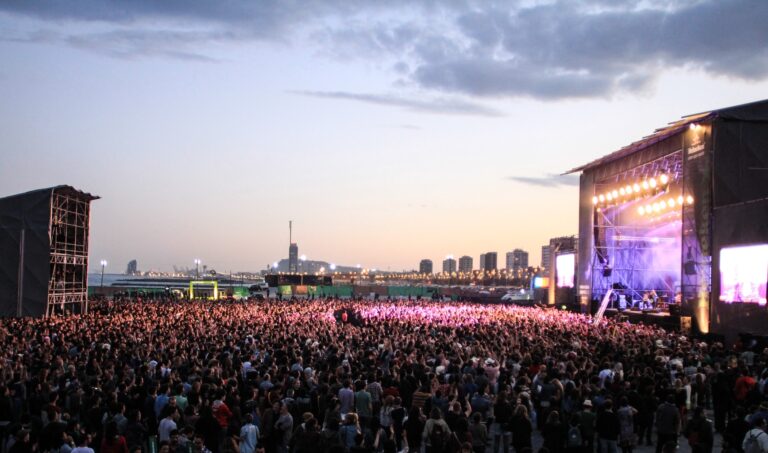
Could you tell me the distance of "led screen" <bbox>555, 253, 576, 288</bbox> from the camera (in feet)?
157

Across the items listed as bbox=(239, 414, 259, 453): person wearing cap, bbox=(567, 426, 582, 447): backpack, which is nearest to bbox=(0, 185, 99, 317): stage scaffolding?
bbox=(239, 414, 259, 453): person wearing cap

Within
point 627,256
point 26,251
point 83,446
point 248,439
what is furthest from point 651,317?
point 83,446

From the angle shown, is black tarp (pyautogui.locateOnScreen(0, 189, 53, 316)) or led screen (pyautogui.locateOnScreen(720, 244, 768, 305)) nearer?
led screen (pyautogui.locateOnScreen(720, 244, 768, 305))

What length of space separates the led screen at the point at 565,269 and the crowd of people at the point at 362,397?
27.0 metres

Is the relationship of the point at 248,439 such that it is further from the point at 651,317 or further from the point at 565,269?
the point at 565,269

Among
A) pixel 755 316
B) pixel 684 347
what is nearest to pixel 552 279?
pixel 755 316

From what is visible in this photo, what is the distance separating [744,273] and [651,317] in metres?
8.48

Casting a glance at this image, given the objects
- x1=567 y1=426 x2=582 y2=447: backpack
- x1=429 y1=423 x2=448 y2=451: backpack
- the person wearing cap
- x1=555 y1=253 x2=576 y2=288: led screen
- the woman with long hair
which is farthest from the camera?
x1=555 y1=253 x2=576 y2=288: led screen

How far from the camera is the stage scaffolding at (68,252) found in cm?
3541

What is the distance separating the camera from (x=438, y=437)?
9.22 m

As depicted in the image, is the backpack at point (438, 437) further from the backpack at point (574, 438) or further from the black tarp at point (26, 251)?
the black tarp at point (26, 251)

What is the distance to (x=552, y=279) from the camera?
2014 inches

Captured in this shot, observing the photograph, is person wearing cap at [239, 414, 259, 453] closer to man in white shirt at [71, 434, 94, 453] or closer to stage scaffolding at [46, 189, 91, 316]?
man in white shirt at [71, 434, 94, 453]

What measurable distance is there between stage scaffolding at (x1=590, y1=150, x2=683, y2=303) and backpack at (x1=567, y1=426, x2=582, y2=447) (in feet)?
107
